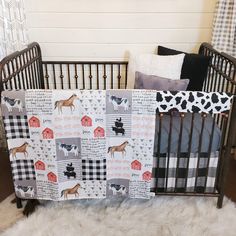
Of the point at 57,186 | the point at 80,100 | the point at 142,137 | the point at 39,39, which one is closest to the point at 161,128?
the point at 142,137

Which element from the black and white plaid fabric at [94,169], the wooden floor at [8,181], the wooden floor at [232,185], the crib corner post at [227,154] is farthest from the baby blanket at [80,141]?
the wooden floor at [232,185]

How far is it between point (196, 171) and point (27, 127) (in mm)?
975

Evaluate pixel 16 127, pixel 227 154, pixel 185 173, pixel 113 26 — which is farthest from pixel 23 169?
pixel 113 26

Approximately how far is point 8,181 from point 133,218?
A: 95 centimetres

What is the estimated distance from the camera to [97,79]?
235 centimetres

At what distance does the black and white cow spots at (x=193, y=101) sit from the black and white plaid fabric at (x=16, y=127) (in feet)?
2.27

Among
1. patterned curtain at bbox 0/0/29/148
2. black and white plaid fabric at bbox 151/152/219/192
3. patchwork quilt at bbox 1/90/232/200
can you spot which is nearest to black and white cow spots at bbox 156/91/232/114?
patchwork quilt at bbox 1/90/232/200

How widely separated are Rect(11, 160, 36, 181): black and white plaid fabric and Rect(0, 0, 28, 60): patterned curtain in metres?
0.78

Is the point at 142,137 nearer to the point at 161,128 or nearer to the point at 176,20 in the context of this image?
the point at 161,128

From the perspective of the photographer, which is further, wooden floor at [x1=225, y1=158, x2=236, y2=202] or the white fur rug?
wooden floor at [x1=225, y1=158, x2=236, y2=202]

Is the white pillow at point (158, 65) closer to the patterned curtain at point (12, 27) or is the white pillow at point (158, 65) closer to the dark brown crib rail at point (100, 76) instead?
the dark brown crib rail at point (100, 76)

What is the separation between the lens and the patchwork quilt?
140cm

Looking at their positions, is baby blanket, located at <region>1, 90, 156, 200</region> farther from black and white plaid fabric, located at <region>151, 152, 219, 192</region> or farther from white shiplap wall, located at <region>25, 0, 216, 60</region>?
white shiplap wall, located at <region>25, 0, 216, 60</region>

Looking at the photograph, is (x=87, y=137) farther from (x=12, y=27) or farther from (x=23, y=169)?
(x=12, y=27)
